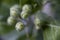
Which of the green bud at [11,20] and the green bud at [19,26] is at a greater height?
the green bud at [11,20]

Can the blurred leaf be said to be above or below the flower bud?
below

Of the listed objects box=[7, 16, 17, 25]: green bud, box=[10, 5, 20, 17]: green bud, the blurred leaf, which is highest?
box=[10, 5, 20, 17]: green bud

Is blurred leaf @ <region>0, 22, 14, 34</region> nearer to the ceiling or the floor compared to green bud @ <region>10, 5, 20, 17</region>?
nearer to the floor

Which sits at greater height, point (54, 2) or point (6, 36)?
point (54, 2)

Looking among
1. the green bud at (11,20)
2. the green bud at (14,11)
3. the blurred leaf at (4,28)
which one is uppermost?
the green bud at (14,11)

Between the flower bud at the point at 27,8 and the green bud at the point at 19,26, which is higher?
the flower bud at the point at 27,8

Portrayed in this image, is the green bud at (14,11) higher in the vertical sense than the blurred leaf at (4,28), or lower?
higher

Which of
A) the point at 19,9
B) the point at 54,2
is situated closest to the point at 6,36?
the point at 19,9

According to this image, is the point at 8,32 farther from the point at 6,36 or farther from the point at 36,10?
the point at 36,10

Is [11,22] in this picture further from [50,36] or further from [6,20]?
[50,36]

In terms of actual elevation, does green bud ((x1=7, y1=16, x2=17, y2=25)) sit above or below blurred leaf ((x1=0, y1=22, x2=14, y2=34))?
above
